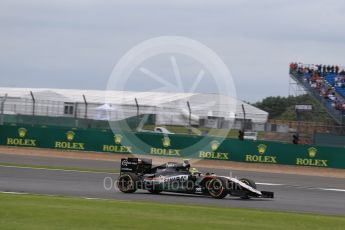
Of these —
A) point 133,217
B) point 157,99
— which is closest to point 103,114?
point 157,99

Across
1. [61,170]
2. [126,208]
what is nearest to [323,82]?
[61,170]

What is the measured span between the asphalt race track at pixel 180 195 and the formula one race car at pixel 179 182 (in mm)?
199

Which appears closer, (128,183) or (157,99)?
(128,183)

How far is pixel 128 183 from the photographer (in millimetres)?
19312

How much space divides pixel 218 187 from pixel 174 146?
1853 cm

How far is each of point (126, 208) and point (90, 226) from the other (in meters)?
3.11

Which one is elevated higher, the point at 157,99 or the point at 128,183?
the point at 157,99

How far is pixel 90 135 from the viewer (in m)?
38.3

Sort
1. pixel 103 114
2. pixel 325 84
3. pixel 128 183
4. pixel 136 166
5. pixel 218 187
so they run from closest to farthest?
pixel 218 187 → pixel 128 183 → pixel 136 166 → pixel 103 114 → pixel 325 84

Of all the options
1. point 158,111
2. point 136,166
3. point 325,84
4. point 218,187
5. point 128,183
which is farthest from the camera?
point 325,84

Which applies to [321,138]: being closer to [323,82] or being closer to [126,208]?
[323,82]

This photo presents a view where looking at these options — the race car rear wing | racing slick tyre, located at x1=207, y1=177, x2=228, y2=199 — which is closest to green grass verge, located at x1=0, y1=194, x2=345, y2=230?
racing slick tyre, located at x1=207, y1=177, x2=228, y2=199

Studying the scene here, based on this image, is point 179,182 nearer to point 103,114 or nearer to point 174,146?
point 174,146

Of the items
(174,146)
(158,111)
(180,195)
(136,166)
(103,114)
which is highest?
(158,111)
